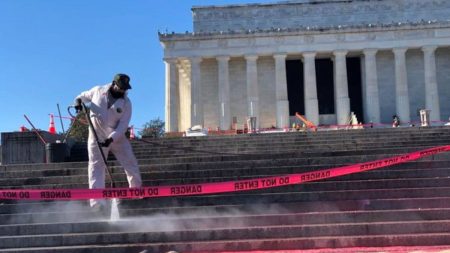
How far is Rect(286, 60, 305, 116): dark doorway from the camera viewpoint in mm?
46406

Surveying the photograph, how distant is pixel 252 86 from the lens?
43.5 m

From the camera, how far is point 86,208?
9844mm

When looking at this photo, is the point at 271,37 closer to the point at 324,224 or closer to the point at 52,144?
the point at 52,144

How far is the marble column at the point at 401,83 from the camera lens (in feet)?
139

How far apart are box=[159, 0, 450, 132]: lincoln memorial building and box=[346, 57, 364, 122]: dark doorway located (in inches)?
3.4

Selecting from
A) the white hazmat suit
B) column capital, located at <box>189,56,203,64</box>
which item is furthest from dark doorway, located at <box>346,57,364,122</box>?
the white hazmat suit

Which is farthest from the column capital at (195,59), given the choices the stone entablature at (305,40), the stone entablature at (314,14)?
the stone entablature at (314,14)

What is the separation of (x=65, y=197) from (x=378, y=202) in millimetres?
5311

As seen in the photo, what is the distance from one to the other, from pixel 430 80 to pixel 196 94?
Answer: 1851 cm

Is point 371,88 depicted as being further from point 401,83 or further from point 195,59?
point 195,59

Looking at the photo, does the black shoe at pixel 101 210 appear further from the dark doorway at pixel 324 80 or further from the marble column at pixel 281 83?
the dark doorway at pixel 324 80

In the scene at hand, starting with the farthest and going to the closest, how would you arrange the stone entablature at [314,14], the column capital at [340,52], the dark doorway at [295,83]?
the dark doorway at [295,83] → the stone entablature at [314,14] → the column capital at [340,52]

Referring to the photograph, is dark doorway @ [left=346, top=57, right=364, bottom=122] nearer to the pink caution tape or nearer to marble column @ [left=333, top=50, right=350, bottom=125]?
marble column @ [left=333, top=50, right=350, bottom=125]

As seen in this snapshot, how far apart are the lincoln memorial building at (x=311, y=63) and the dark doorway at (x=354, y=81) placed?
0.28 ft
